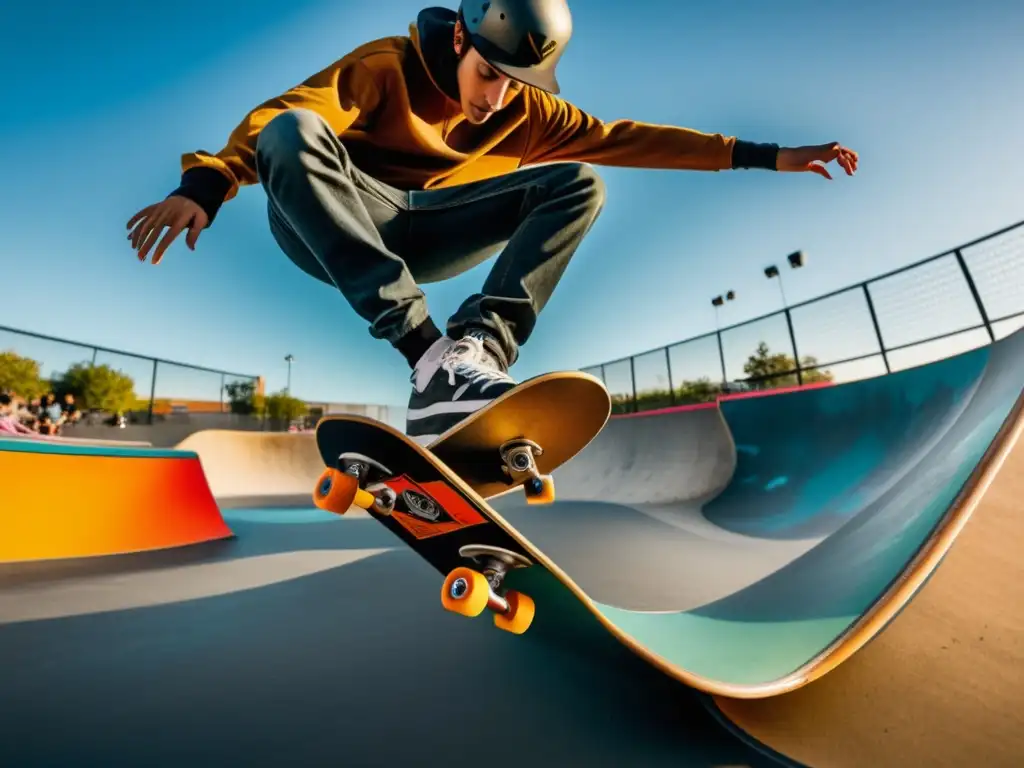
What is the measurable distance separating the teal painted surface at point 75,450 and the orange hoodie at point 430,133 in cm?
287

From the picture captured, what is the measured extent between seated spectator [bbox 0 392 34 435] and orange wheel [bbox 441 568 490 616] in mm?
8489

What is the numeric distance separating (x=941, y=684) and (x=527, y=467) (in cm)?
90

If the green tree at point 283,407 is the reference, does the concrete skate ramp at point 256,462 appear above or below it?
below

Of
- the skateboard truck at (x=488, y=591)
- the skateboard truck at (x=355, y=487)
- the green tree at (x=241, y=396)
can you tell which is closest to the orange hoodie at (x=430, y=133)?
the skateboard truck at (x=355, y=487)

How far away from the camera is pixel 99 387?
14055mm

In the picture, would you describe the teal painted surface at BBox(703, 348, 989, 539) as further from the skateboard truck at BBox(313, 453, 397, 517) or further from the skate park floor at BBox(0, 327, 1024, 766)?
the skateboard truck at BBox(313, 453, 397, 517)

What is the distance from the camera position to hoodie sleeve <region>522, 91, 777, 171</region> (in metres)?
2.00

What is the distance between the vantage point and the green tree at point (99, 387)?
13.5 m

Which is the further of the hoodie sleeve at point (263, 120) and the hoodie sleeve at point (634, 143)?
the hoodie sleeve at point (634, 143)

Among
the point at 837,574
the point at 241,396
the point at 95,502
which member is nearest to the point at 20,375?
the point at 241,396

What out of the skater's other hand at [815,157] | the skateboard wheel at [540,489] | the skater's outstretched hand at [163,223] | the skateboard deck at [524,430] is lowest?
the skateboard wheel at [540,489]

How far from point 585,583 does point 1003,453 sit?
149 cm

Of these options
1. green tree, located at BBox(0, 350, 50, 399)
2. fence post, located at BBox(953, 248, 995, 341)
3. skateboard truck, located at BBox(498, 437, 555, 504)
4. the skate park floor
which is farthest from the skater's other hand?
green tree, located at BBox(0, 350, 50, 399)

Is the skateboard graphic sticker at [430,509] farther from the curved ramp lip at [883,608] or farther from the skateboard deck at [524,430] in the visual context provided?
the curved ramp lip at [883,608]
